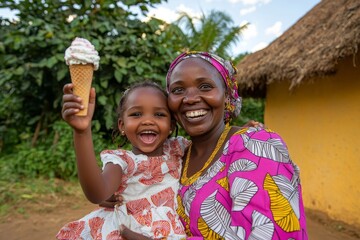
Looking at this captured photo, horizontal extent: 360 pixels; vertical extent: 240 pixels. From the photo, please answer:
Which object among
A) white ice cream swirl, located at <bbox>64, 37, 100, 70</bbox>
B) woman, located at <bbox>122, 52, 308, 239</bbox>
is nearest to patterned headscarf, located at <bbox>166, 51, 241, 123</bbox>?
woman, located at <bbox>122, 52, 308, 239</bbox>

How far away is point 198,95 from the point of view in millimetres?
1634

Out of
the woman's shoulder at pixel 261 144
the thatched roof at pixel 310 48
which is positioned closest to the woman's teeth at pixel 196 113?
the woman's shoulder at pixel 261 144

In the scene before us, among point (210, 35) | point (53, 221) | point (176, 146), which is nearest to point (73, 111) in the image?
point (176, 146)

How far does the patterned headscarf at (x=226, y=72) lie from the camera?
1.71m

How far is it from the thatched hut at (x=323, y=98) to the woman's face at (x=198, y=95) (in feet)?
10.3

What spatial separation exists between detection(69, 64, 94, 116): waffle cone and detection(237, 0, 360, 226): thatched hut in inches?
145

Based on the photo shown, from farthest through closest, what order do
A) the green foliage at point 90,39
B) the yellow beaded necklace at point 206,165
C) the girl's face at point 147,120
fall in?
the green foliage at point 90,39 → the girl's face at point 147,120 → the yellow beaded necklace at point 206,165

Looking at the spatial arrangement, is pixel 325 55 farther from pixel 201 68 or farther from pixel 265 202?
pixel 265 202

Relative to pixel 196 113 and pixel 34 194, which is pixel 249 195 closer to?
pixel 196 113

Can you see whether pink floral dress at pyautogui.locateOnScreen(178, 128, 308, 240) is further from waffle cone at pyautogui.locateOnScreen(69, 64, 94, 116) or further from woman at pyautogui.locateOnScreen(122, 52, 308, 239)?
waffle cone at pyautogui.locateOnScreen(69, 64, 94, 116)

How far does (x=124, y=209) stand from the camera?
1.77 meters

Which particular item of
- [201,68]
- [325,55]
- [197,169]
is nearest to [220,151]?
[197,169]

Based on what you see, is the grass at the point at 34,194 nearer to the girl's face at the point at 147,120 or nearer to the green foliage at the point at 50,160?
the green foliage at the point at 50,160

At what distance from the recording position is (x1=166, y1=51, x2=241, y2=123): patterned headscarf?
1.71m
